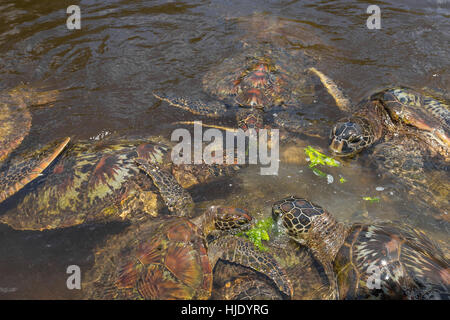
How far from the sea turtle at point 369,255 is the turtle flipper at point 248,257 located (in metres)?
0.61

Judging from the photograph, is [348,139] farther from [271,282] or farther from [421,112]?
[271,282]

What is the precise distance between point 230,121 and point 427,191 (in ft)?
12.8

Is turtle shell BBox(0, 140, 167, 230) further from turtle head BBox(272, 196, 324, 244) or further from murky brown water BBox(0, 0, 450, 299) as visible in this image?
turtle head BBox(272, 196, 324, 244)

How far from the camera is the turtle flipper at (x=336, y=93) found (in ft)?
21.9

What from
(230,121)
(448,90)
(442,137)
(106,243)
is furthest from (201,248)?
(448,90)

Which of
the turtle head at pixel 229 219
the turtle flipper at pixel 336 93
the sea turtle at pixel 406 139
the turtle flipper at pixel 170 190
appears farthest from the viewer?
the turtle flipper at pixel 336 93

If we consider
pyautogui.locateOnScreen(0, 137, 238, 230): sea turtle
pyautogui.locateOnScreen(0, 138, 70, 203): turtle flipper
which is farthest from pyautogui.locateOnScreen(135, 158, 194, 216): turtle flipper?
pyautogui.locateOnScreen(0, 138, 70, 203): turtle flipper

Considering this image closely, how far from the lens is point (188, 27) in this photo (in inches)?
355

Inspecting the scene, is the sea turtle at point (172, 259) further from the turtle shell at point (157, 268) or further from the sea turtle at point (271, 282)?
the sea turtle at point (271, 282)

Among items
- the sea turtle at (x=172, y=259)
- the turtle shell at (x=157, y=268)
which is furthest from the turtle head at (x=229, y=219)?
the turtle shell at (x=157, y=268)

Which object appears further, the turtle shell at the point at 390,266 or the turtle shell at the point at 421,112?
the turtle shell at the point at 421,112

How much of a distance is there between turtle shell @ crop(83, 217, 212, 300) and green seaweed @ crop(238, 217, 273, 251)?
72cm

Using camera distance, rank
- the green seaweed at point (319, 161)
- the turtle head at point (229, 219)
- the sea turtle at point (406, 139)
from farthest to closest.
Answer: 1. the green seaweed at point (319, 161)
2. the sea turtle at point (406, 139)
3. the turtle head at point (229, 219)

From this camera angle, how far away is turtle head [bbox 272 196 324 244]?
4270mm
